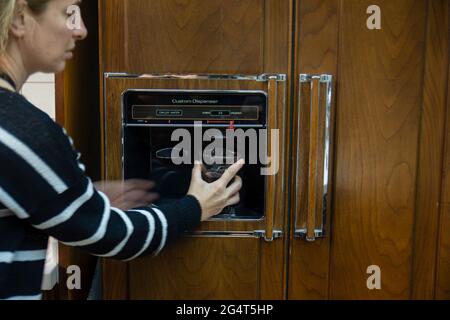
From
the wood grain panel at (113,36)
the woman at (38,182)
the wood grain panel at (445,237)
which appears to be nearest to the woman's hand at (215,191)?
the woman at (38,182)

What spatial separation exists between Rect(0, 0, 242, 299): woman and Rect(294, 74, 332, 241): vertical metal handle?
1.84ft

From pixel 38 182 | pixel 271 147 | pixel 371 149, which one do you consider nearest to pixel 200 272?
pixel 271 147

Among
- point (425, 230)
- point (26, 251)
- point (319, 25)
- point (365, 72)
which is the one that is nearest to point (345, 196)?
point (425, 230)

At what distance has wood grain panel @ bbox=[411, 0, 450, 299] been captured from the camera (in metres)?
1.46

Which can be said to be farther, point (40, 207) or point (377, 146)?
point (377, 146)

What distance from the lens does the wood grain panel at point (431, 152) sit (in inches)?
→ 57.4

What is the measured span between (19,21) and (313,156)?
88cm

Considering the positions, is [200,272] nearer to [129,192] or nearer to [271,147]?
[129,192]

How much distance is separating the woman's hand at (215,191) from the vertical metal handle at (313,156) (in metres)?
0.19

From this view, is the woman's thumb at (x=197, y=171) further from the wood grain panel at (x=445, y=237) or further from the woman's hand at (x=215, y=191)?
the wood grain panel at (x=445, y=237)

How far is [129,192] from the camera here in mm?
1455

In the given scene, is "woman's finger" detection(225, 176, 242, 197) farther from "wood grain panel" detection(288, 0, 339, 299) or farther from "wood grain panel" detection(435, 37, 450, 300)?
"wood grain panel" detection(435, 37, 450, 300)
